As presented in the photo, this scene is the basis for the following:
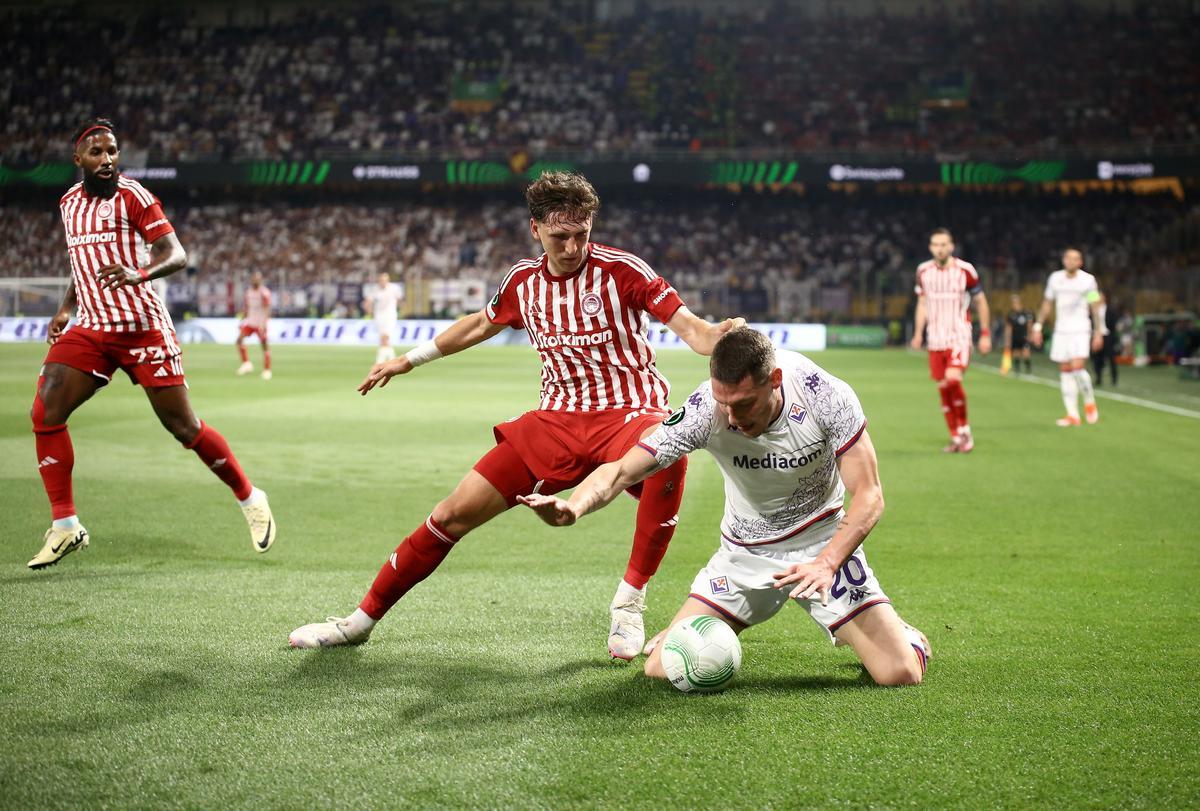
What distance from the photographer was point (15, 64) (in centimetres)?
5112

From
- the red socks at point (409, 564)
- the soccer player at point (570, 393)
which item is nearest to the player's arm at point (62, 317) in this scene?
the soccer player at point (570, 393)

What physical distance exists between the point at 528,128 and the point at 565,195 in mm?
45061

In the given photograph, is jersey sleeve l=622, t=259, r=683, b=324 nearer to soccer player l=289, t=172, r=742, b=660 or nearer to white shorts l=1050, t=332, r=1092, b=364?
soccer player l=289, t=172, r=742, b=660

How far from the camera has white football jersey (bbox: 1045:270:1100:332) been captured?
1644 cm

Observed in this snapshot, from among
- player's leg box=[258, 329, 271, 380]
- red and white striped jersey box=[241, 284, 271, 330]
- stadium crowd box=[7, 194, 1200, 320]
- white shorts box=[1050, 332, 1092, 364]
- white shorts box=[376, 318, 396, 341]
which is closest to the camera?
white shorts box=[1050, 332, 1092, 364]

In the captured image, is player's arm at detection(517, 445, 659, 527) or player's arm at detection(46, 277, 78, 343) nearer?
player's arm at detection(517, 445, 659, 527)

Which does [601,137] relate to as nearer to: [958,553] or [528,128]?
[528,128]

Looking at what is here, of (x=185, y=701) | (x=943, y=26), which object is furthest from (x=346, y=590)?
(x=943, y=26)

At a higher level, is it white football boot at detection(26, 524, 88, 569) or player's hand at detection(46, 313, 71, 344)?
player's hand at detection(46, 313, 71, 344)

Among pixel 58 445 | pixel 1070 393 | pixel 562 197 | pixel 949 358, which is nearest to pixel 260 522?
pixel 58 445

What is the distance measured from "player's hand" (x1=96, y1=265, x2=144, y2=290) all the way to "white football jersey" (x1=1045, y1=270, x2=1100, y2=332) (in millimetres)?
13029

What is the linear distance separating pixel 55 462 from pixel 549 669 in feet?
12.5

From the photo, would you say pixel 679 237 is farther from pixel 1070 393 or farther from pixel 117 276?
pixel 117 276

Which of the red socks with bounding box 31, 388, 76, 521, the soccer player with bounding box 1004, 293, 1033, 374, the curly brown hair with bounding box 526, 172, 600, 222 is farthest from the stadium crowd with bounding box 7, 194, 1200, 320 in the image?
the curly brown hair with bounding box 526, 172, 600, 222
